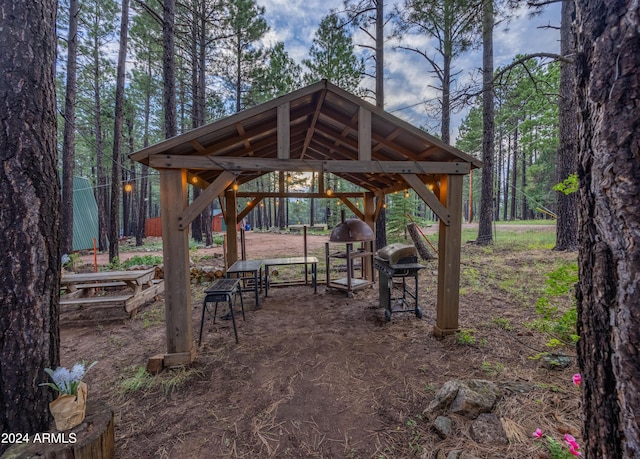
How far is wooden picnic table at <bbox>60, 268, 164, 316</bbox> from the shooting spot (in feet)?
15.8

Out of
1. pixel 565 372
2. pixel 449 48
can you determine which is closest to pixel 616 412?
pixel 565 372

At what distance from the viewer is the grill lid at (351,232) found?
545 centimetres

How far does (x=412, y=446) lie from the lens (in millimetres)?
2096

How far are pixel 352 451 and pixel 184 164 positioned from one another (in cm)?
337

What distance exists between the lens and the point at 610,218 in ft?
3.01

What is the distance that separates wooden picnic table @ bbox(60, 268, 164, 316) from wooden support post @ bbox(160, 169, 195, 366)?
2.39 meters

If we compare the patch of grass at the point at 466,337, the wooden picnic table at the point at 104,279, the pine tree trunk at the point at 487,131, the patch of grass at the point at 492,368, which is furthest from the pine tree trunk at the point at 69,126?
the pine tree trunk at the point at 487,131

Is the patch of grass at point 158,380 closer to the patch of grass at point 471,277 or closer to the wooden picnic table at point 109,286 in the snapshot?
the wooden picnic table at point 109,286

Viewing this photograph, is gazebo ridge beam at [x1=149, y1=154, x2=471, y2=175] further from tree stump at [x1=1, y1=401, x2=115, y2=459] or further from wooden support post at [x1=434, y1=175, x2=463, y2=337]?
tree stump at [x1=1, y1=401, x2=115, y2=459]

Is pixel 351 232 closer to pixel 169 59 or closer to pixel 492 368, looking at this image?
pixel 492 368

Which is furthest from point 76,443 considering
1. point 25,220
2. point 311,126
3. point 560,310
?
point 560,310

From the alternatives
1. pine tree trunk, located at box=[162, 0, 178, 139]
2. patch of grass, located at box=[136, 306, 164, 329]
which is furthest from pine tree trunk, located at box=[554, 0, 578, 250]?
pine tree trunk, located at box=[162, 0, 178, 139]

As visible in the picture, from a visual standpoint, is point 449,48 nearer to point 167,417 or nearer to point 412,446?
point 412,446

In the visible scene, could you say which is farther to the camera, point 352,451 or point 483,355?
point 483,355
